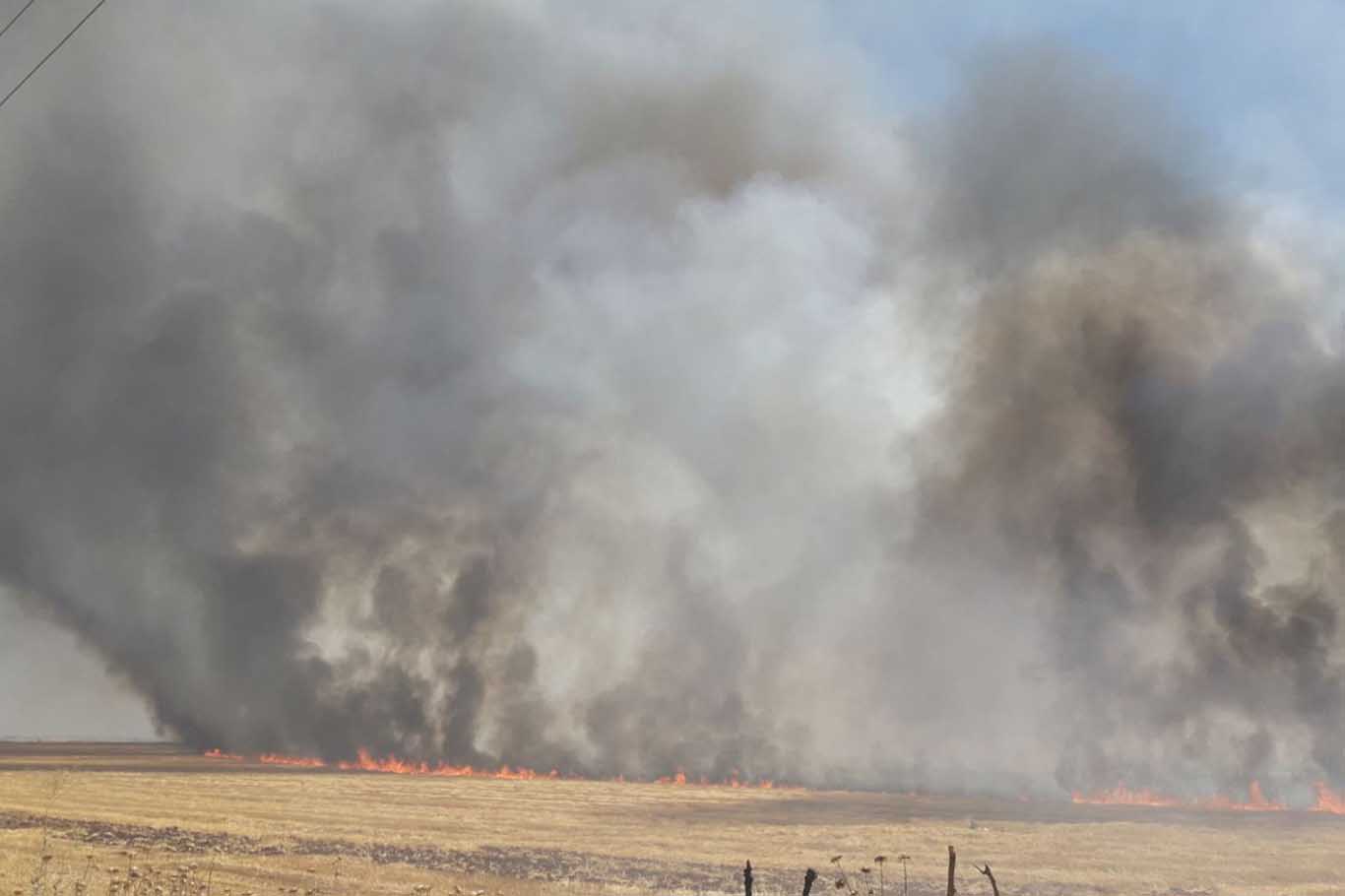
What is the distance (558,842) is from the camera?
177ft

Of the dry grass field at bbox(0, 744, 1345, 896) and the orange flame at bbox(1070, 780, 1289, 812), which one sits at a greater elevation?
the dry grass field at bbox(0, 744, 1345, 896)

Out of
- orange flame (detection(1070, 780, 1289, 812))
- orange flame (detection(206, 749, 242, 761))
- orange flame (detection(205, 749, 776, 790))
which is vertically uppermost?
orange flame (detection(206, 749, 242, 761))

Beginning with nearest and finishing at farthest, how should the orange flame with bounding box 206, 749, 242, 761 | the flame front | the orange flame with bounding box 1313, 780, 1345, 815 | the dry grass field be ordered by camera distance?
the dry grass field
the orange flame with bounding box 1313, 780, 1345, 815
the flame front
the orange flame with bounding box 206, 749, 242, 761

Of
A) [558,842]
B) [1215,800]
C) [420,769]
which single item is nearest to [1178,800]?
[1215,800]

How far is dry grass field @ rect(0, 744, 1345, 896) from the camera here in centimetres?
3806

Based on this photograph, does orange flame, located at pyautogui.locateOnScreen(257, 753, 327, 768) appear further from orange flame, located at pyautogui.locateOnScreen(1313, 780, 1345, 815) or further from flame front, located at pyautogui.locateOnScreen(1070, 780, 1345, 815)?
orange flame, located at pyautogui.locateOnScreen(1313, 780, 1345, 815)

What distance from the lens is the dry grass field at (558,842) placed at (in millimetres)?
38062

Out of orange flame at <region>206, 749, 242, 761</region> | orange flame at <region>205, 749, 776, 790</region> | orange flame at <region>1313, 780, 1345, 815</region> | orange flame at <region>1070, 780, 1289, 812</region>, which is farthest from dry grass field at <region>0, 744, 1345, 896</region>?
orange flame at <region>206, 749, 242, 761</region>

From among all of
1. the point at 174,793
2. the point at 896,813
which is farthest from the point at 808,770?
the point at 174,793

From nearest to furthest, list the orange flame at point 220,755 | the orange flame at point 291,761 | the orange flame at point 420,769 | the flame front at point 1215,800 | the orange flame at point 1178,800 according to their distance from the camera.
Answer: the flame front at point 1215,800 → the orange flame at point 1178,800 → the orange flame at point 420,769 → the orange flame at point 291,761 → the orange flame at point 220,755

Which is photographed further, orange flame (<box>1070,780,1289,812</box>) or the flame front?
orange flame (<box>1070,780,1289,812</box>)

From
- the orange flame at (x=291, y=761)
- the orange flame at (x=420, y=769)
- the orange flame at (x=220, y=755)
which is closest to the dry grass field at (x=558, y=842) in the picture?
the orange flame at (x=420, y=769)

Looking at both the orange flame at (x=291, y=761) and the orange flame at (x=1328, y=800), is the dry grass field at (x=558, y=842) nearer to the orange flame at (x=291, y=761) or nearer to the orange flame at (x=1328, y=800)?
the orange flame at (x=1328, y=800)

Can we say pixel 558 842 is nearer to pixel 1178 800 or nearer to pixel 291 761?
pixel 1178 800
